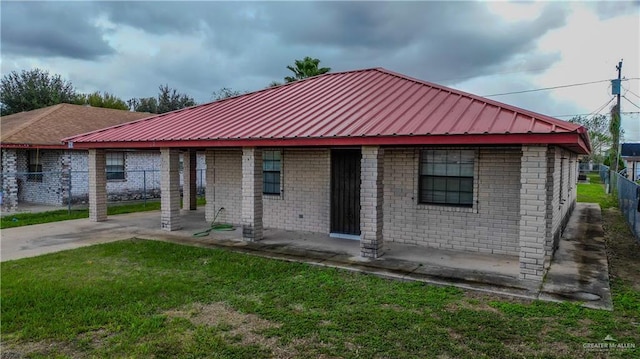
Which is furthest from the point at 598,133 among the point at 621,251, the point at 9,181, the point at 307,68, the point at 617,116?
the point at 9,181

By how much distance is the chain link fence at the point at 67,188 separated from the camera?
53.7ft

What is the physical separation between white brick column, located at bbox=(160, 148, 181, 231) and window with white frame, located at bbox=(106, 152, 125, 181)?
9.26m

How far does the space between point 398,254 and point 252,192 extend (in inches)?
139

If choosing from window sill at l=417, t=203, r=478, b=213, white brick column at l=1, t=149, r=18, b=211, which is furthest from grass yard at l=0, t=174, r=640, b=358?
white brick column at l=1, t=149, r=18, b=211

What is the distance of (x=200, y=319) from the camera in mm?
5391

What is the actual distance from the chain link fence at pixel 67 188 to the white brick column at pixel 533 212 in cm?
1447

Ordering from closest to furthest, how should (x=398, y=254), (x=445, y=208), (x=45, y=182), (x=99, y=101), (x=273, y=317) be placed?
(x=273, y=317) < (x=398, y=254) < (x=445, y=208) < (x=45, y=182) < (x=99, y=101)

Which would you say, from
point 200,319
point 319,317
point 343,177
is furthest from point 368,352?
point 343,177

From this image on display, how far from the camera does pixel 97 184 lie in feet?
42.4

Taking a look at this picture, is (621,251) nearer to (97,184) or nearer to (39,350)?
(39,350)

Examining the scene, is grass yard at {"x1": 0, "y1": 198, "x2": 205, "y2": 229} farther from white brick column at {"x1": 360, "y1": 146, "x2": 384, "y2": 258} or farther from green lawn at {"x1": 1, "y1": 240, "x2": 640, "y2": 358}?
white brick column at {"x1": 360, "y1": 146, "x2": 384, "y2": 258}

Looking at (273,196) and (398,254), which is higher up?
(273,196)

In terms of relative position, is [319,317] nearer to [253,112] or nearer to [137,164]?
[253,112]

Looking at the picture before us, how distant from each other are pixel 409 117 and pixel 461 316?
13.2ft
